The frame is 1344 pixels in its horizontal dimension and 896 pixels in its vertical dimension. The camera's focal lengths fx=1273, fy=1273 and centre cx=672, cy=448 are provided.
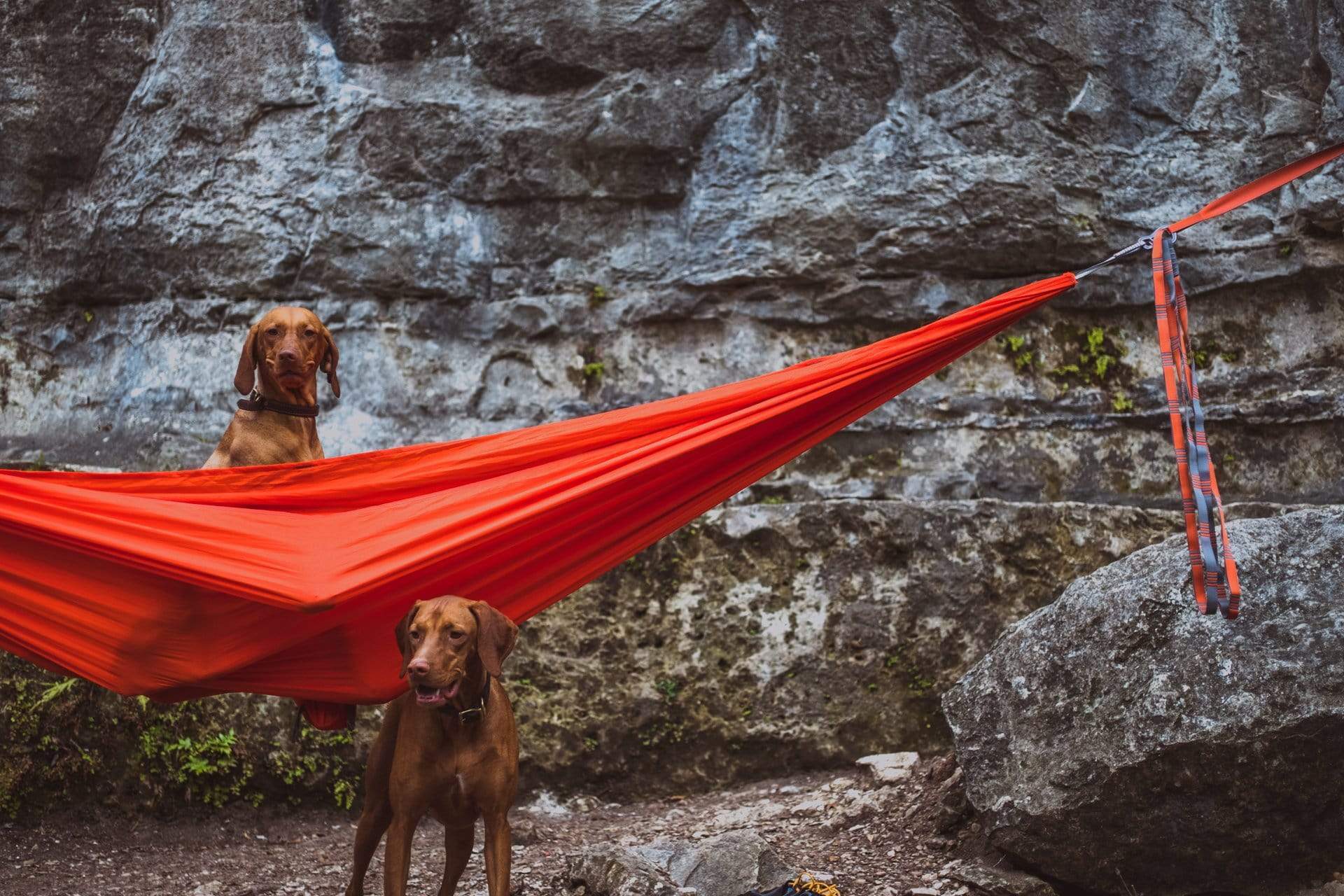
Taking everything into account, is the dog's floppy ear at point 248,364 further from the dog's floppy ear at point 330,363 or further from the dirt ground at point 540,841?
the dirt ground at point 540,841

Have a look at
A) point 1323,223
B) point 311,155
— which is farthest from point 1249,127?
point 311,155

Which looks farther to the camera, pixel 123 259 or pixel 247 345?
pixel 123 259

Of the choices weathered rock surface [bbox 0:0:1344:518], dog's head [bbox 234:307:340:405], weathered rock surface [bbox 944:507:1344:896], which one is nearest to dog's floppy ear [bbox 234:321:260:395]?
dog's head [bbox 234:307:340:405]

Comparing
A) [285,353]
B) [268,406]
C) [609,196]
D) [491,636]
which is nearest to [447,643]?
[491,636]

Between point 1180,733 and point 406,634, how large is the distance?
7.12ft

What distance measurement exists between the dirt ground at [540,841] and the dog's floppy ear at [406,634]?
1.18m

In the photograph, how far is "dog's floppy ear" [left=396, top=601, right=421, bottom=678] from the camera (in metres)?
3.20

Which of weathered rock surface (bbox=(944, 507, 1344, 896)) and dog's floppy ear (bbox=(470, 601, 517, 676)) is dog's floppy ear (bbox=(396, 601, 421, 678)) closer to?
dog's floppy ear (bbox=(470, 601, 517, 676))

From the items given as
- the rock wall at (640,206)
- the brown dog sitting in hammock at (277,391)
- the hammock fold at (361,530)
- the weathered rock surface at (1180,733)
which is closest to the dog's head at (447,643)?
the hammock fold at (361,530)

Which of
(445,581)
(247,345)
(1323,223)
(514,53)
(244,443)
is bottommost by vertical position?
(445,581)

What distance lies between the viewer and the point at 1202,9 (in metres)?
6.36

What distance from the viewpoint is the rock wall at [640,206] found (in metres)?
6.14

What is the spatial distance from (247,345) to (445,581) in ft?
3.83

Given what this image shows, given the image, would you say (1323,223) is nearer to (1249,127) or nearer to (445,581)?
(1249,127)
